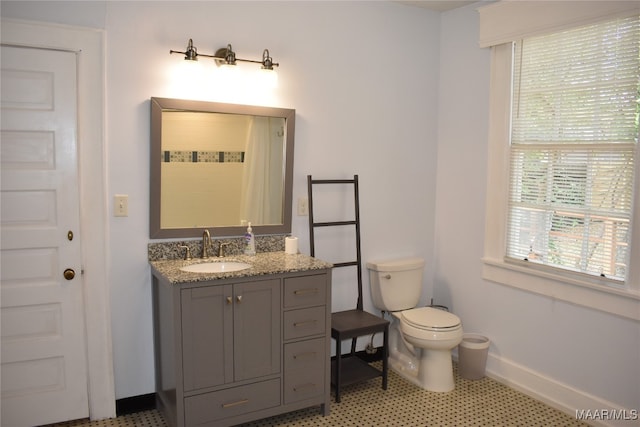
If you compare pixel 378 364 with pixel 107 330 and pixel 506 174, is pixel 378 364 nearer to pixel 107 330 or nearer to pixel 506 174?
pixel 506 174

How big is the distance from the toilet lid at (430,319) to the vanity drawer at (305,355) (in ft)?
2.15

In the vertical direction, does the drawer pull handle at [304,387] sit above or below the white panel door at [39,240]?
below

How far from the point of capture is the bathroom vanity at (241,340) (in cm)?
238

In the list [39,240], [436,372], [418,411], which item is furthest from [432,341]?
[39,240]

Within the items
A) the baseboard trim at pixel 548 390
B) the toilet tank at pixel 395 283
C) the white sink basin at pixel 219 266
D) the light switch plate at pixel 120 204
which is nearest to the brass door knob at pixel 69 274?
the light switch plate at pixel 120 204

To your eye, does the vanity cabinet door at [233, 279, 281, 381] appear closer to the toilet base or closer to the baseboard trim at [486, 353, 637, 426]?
the toilet base

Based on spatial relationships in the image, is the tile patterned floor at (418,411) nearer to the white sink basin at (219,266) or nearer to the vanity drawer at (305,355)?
the vanity drawer at (305,355)

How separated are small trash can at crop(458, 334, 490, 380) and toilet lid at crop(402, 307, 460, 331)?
0.85 ft

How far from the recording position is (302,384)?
2.69 m

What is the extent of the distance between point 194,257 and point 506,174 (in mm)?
1957

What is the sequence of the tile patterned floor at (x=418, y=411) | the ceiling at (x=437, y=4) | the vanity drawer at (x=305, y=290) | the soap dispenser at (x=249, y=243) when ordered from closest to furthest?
the vanity drawer at (x=305, y=290) → the tile patterned floor at (x=418, y=411) → the soap dispenser at (x=249, y=243) → the ceiling at (x=437, y=4)

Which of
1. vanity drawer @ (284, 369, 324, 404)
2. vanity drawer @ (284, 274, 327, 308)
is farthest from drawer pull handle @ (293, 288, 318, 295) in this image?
vanity drawer @ (284, 369, 324, 404)

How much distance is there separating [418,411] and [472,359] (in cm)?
58

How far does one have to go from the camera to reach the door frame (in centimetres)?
246
